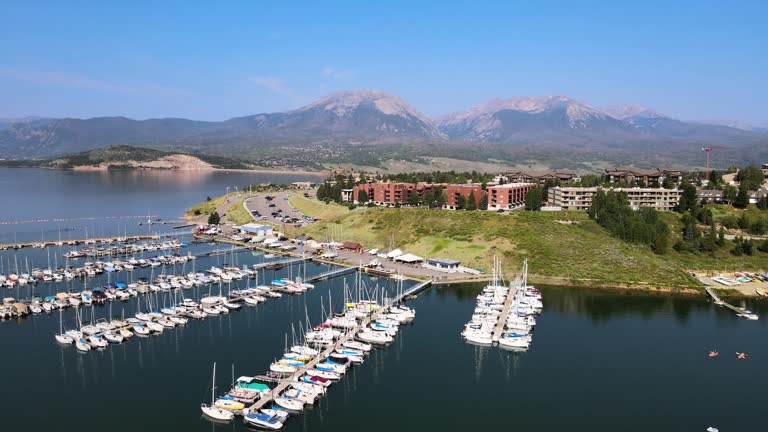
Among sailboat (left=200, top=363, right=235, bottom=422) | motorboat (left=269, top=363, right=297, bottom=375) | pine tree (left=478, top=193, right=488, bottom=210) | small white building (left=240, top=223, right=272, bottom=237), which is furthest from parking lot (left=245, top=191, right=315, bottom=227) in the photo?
sailboat (left=200, top=363, right=235, bottom=422)

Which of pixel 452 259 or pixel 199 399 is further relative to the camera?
pixel 452 259

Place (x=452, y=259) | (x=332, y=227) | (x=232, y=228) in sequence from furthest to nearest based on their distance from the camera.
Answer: (x=232, y=228) → (x=332, y=227) → (x=452, y=259)

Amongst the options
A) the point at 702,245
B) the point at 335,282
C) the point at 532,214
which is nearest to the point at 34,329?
the point at 335,282

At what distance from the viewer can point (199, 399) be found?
3192 cm

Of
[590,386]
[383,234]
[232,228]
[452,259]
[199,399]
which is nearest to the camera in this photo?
Answer: [199,399]

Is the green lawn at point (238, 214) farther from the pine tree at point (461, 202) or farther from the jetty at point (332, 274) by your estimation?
the jetty at point (332, 274)

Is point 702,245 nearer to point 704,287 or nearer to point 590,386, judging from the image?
point 704,287

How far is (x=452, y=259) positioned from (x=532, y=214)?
16995 millimetres

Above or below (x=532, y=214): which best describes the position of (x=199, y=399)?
below

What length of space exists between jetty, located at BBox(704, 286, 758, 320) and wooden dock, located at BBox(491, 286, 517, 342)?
57.9 ft

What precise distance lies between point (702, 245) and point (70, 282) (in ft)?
218

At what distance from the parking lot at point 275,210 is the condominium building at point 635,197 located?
125 ft

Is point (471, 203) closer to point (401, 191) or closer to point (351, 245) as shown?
point (401, 191)

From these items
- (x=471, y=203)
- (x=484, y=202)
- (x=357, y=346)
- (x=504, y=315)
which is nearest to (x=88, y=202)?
(x=471, y=203)
